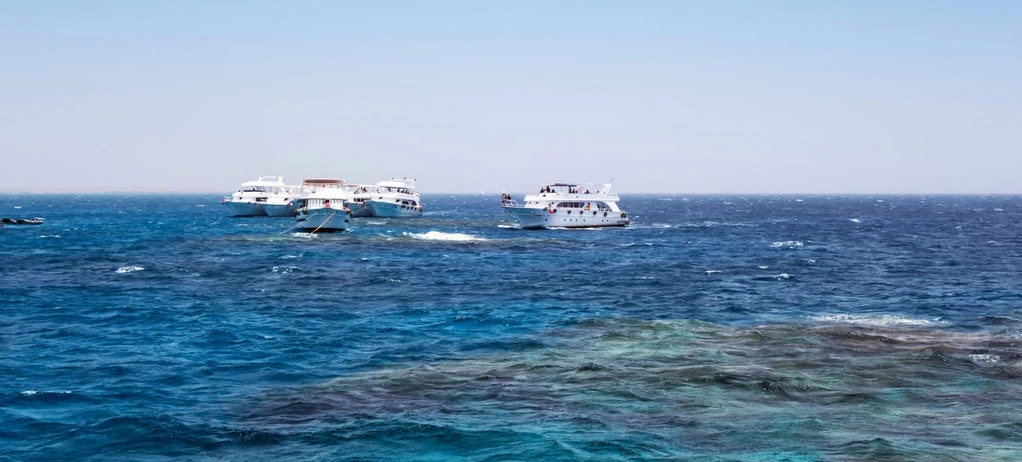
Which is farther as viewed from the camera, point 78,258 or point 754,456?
point 78,258

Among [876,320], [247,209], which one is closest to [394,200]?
[247,209]

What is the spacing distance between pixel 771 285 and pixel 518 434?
36.1 meters

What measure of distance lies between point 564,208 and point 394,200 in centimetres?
4197

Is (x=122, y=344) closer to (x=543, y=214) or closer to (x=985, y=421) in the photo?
(x=985, y=421)

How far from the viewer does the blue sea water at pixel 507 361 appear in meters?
21.0

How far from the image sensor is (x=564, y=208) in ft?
351

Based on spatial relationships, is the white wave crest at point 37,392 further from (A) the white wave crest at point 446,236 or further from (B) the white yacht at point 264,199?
(B) the white yacht at point 264,199

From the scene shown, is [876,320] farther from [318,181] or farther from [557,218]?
[318,181]

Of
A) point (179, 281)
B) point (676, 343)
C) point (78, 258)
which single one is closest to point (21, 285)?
point (179, 281)

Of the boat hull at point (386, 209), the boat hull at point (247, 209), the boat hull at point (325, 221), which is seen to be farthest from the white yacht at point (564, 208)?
the boat hull at point (247, 209)

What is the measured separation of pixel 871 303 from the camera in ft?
149

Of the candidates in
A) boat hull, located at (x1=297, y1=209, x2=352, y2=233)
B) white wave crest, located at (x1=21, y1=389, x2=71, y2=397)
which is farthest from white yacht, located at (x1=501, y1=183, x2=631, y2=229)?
white wave crest, located at (x1=21, y1=389, x2=71, y2=397)

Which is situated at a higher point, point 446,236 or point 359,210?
point 359,210

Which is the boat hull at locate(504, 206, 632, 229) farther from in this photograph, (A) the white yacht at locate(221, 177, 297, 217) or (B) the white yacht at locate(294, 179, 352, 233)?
(A) the white yacht at locate(221, 177, 297, 217)
